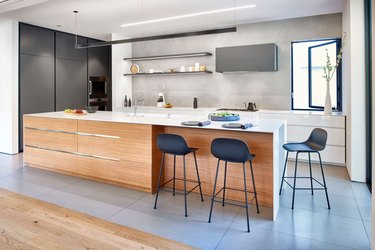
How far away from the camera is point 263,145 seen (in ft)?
10.4

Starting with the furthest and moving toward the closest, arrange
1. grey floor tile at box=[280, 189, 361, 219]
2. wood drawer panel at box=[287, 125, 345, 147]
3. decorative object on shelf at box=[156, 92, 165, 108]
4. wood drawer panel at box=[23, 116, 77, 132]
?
decorative object on shelf at box=[156, 92, 165, 108]
wood drawer panel at box=[287, 125, 345, 147]
wood drawer panel at box=[23, 116, 77, 132]
grey floor tile at box=[280, 189, 361, 219]

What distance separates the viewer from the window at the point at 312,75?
5496mm

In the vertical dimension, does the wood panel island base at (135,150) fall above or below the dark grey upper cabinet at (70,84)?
below

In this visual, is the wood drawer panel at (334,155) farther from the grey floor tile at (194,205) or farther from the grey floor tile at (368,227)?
the grey floor tile at (194,205)

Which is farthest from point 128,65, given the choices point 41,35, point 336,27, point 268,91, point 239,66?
point 336,27

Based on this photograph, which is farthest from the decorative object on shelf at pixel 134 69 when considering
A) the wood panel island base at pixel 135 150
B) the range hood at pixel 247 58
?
the wood panel island base at pixel 135 150

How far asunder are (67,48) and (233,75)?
4075 millimetres

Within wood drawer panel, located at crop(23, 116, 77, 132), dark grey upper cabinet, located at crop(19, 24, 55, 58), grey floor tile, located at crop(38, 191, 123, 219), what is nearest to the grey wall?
dark grey upper cabinet, located at crop(19, 24, 55, 58)

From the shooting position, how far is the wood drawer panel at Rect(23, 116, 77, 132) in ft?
14.3

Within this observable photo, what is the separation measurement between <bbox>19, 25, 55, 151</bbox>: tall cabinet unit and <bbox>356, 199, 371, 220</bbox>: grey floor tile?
20.7ft

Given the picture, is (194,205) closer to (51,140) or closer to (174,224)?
(174,224)

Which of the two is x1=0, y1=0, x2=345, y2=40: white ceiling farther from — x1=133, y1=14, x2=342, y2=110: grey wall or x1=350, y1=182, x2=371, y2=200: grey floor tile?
x1=350, y1=182, x2=371, y2=200: grey floor tile

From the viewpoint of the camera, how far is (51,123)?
456 cm

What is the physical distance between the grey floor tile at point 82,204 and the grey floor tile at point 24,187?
0.17 metres
